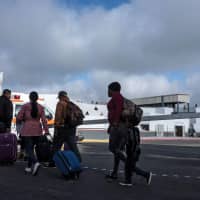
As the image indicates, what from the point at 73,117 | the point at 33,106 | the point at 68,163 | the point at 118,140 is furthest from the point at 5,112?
the point at 118,140

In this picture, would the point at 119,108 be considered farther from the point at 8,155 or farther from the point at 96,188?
the point at 8,155

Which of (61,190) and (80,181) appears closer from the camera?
(61,190)

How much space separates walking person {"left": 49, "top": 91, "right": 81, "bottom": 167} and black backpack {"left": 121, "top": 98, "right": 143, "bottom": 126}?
1535 millimetres

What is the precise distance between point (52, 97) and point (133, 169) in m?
13.6

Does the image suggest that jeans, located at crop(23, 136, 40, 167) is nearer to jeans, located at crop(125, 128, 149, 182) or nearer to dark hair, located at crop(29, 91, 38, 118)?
dark hair, located at crop(29, 91, 38, 118)

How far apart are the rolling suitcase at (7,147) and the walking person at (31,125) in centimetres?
76

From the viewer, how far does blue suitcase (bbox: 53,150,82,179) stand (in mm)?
7625

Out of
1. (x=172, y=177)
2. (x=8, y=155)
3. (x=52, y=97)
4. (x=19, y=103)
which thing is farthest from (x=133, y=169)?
(x=52, y=97)

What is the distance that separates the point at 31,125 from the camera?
8.36 metres

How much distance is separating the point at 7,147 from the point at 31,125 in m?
1.12

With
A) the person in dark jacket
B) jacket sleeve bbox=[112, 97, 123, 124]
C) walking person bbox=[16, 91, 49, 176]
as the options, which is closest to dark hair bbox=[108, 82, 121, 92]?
jacket sleeve bbox=[112, 97, 123, 124]

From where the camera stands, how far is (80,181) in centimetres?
759

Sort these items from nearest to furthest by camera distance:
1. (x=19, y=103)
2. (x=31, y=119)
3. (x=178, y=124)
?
(x=31, y=119)
(x=19, y=103)
(x=178, y=124)

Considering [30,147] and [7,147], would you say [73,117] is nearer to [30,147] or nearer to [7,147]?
[30,147]
